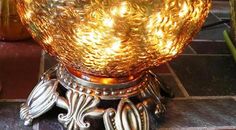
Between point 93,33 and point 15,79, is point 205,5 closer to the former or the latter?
point 93,33

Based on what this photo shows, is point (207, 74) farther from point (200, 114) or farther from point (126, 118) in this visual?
point (126, 118)

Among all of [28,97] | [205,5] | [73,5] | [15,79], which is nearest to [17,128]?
[28,97]

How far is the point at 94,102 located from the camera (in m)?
0.62

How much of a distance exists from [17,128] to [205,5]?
Answer: 1.28ft

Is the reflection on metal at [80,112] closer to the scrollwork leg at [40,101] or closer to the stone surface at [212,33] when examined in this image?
the scrollwork leg at [40,101]

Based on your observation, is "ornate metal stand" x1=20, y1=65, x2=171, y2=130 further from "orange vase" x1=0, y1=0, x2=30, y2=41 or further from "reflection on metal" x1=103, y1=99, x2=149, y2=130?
"orange vase" x1=0, y1=0, x2=30, y2=41

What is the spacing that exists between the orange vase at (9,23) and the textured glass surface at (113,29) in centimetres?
32

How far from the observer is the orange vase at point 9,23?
876mm

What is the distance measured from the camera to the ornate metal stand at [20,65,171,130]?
2.02 ft

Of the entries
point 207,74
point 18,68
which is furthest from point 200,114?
point 18,68

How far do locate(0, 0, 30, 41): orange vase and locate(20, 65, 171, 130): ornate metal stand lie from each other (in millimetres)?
274

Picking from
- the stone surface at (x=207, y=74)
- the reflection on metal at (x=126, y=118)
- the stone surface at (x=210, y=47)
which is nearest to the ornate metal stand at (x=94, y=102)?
the reflection on metal at (x=126, y=118)

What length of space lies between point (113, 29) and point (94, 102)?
166mm

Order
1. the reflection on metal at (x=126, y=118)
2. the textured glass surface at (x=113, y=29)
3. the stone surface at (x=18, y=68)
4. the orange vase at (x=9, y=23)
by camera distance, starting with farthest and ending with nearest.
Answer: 1. the orange vase at (x=9, y=23)
2. the stone surface at (x=18, y=68)
3. the reflection on metal at (x=126, y=118)
4. the textured glass surface at (x=113, y=29)
